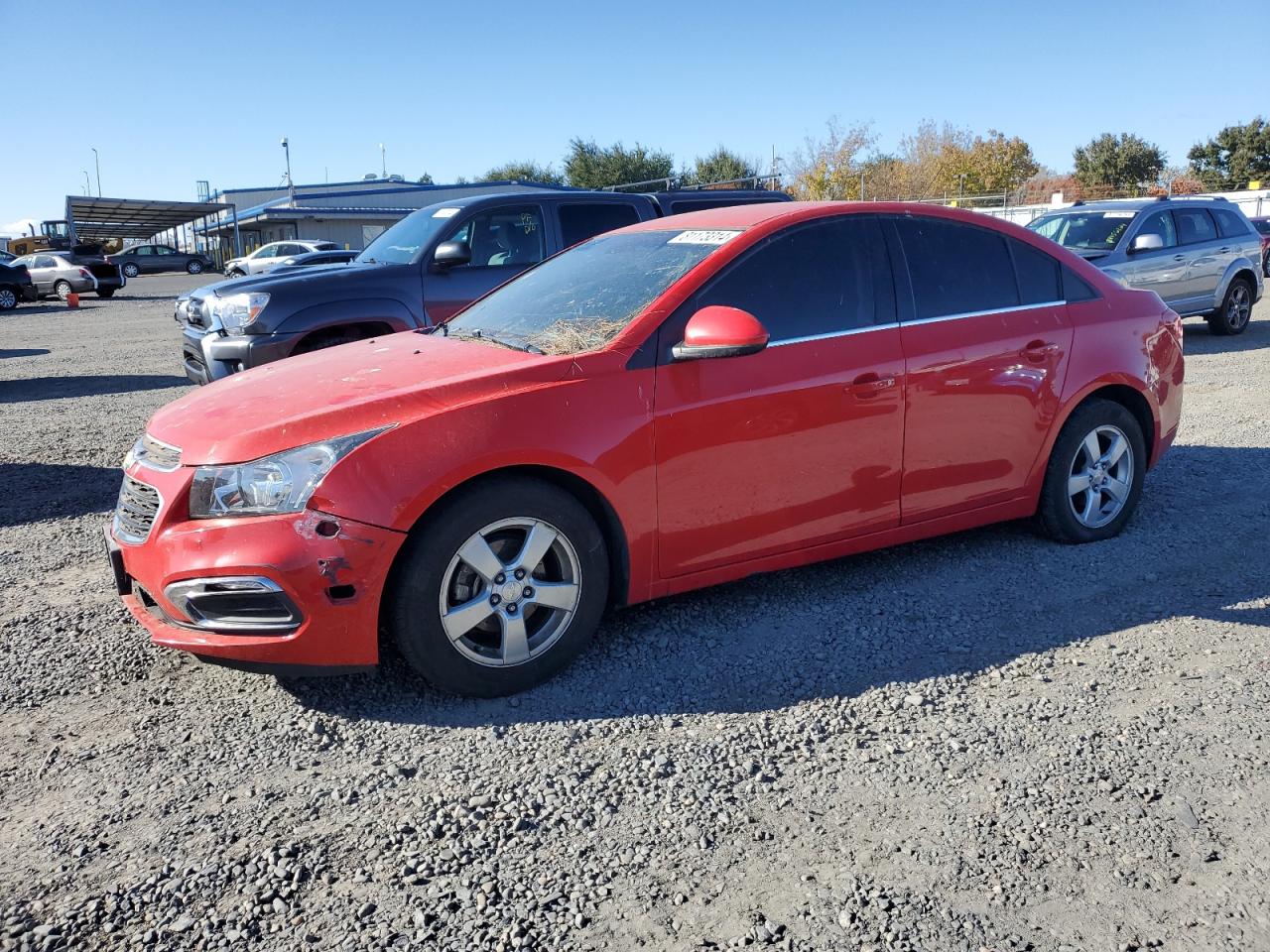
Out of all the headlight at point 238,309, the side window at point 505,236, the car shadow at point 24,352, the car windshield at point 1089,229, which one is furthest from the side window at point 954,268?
the car shadow at point 24,352

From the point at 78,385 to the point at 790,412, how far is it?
36.4ft

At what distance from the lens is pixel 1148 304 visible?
521 cm

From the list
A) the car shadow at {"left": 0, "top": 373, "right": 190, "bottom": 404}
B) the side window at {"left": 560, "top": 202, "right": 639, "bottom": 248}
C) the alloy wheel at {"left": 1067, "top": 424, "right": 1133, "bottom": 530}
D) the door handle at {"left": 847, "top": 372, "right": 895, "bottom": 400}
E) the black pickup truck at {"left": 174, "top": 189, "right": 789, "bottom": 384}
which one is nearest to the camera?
the door handle at {"left": 847, "top": 372, "right": 895, "bottom": 400}

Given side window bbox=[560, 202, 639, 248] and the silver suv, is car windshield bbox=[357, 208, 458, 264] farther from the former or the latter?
the silver suv

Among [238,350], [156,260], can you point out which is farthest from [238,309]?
[156,260]

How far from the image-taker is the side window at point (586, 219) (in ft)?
28.5

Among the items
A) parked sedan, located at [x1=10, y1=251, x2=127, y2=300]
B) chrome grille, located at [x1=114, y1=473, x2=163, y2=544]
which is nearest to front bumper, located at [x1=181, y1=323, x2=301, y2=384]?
chrome grille, located at [x1=114, y1=473, x2=163, y2=544]

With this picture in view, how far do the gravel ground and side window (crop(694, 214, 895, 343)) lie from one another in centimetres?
123

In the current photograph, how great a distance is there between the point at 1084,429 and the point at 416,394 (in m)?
3.30

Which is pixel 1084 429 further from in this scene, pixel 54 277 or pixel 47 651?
pixel 54 277

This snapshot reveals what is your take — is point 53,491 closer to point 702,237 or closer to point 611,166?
point 702,237

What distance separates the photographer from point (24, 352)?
55.0 feet

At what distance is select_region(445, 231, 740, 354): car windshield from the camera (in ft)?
13.1

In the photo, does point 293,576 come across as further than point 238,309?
No
